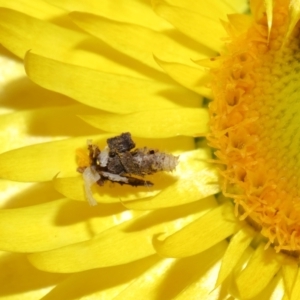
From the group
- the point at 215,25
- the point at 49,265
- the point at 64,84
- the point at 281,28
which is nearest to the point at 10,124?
the point at 64,84

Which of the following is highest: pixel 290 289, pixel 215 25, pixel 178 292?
pixel 215 25

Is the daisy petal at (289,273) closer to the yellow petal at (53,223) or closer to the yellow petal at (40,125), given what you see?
the yellow petal at (53,223)

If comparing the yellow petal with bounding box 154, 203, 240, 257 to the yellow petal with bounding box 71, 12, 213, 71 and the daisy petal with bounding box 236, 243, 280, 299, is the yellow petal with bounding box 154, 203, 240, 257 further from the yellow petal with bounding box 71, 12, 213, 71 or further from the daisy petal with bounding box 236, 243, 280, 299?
the yellow petal with bounding box 71, 12, 213, 71

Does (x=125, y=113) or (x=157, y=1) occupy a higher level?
(x=157, y=1)

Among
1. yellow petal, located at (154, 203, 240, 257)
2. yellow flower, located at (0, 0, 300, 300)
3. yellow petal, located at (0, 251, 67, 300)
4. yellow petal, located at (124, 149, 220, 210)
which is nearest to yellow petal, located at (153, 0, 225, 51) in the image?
yellow flower, located at (0, 0, 300, 300)

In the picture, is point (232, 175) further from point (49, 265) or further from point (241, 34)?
point (49, 265)

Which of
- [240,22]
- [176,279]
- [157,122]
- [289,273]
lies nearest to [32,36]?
[157,122]
